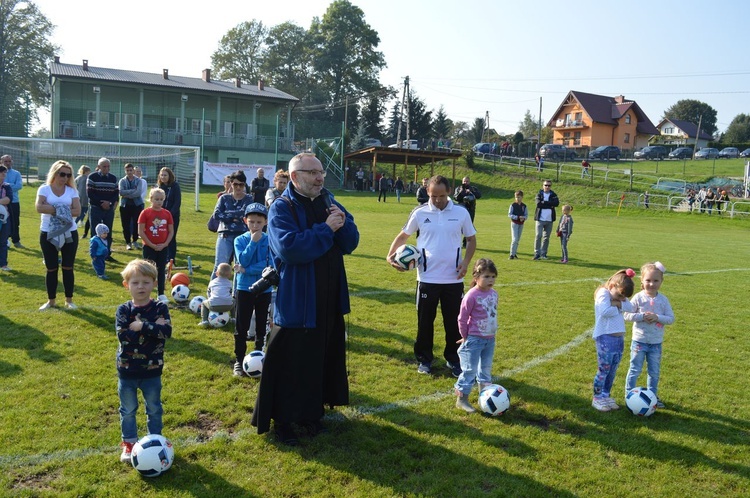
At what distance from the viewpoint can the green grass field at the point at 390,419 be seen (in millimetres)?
4035

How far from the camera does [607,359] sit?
17.5ft

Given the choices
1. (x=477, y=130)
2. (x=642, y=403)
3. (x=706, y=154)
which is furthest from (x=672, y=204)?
(x=477, y=130)

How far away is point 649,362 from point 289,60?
78.6 m

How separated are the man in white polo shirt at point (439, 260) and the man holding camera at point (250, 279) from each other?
137 cm

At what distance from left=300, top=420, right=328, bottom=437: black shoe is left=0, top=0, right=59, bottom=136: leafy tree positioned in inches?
2515

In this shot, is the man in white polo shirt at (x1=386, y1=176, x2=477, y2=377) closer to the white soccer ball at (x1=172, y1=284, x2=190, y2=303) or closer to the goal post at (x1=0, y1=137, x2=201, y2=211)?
the white soccer ball at (x1=172, y1=284, x2=190, y2=303)

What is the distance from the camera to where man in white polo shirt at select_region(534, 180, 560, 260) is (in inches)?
579

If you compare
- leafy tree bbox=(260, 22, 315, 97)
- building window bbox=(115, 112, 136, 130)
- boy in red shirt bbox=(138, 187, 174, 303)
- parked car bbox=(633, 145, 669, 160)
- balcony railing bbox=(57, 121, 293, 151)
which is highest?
leafy tree bbox=(260, 22, 315, 97)

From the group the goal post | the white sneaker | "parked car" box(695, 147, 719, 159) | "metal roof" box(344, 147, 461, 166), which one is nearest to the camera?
the white sneaker

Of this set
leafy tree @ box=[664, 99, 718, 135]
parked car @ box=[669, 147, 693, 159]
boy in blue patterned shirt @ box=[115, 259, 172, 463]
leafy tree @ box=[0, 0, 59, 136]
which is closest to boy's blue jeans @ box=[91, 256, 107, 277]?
boy in blue patterned shirt @ box=[115, 259, 172, 463]

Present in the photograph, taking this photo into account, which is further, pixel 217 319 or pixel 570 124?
pixel 570 124

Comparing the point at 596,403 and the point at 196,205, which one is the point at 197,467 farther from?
the point at 196,205

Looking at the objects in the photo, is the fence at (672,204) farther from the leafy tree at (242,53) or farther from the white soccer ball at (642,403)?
the leafy tree at (242,53)

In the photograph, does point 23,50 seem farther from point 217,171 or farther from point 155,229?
point 155,229
